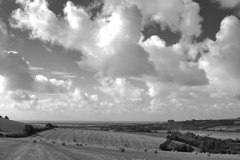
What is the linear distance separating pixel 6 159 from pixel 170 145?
258 feet

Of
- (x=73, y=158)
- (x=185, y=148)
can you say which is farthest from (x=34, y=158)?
(x=185, y=148)

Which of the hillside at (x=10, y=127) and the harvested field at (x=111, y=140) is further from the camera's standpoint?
the hillside at (x=10, y=127)

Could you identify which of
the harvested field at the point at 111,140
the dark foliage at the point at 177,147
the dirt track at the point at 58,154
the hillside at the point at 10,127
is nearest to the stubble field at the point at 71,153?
the dirt track at the point at 58,154

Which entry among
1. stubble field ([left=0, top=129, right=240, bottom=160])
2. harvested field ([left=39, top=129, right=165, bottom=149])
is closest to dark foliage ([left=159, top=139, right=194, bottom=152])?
harvested field ([left=39, top=129, right=165, bottom=149])

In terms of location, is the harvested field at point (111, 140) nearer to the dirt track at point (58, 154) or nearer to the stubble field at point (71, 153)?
the stubble field at point (71, 153)

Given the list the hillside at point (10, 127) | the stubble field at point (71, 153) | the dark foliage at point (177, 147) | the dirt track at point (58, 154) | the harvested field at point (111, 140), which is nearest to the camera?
the dirt track at point (58, 154)

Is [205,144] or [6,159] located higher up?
[6,159]

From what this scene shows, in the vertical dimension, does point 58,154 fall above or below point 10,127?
below

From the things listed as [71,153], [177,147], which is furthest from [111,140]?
[71,153]

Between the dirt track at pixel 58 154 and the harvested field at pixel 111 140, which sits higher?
the dirt track at pixel 58 154

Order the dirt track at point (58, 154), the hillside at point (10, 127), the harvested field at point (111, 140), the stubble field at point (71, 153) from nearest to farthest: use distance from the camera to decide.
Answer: the dirt track at point (58, 154), the stubble field at point (71, 153), the harvested field at point (111, 140), the hillside at point (10, 127)

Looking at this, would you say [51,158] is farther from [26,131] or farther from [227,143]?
[227,143]

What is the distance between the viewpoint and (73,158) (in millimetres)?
31578

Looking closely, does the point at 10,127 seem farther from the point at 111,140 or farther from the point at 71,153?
the point at 71,153
